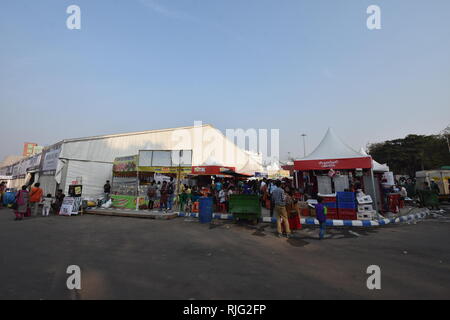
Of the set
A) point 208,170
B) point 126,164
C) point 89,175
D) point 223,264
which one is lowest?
point 223,264

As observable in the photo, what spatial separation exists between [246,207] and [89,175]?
53.2 ft

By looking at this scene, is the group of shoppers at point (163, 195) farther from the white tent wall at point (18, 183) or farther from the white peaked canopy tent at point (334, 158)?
the white tent wall at point (18, 183)

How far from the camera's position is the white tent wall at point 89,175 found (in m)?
17.3

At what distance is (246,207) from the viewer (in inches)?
358

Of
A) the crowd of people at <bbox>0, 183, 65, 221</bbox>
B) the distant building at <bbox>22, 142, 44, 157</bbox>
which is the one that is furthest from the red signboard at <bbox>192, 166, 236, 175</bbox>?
the distant building at <bbox>22, 142, 44, 157</bbox>

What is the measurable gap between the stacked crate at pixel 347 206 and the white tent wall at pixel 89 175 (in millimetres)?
18782

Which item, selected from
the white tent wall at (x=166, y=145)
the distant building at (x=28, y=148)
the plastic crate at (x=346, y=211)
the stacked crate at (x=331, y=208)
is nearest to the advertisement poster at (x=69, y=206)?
the white tent wall at (x=166, y=145)

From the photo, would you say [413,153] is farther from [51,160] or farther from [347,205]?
[51,160]

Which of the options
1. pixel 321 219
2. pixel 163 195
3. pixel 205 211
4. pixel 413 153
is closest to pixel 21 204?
pixel 163 195

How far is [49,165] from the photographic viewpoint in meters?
18.4
